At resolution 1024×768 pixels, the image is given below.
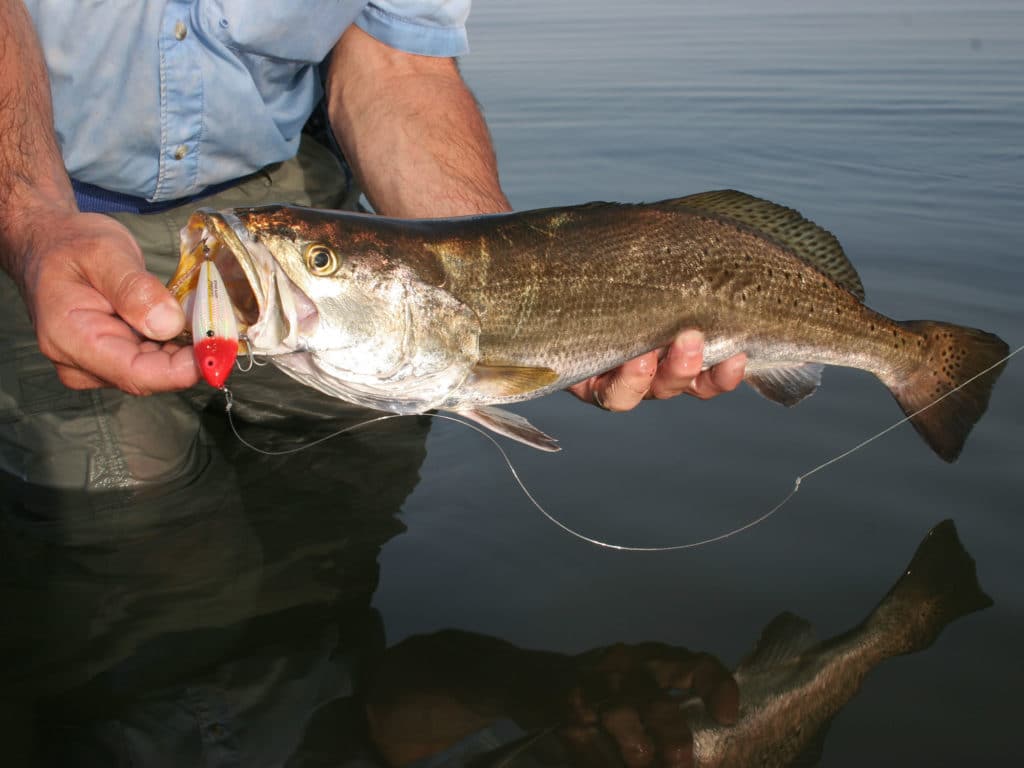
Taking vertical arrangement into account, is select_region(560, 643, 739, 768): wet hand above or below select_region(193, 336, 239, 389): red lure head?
below

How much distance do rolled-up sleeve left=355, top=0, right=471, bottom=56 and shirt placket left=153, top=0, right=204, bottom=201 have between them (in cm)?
75

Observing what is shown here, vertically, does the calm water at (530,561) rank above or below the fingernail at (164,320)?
below

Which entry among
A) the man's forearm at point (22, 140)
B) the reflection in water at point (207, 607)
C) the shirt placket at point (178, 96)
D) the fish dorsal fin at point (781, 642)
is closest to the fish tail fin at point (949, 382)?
the fish dorsal fin at point (781, 642)

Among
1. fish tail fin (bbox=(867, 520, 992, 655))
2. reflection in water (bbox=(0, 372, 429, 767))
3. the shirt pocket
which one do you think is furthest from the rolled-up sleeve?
fish tail fin (bbox=(867, 520, 992, 655))

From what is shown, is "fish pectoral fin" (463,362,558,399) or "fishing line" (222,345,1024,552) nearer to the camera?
"fish pectoral fin" (463,362,558,399)

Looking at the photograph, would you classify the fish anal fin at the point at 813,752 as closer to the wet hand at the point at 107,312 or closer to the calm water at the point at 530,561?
the calm water at the point at 530,561

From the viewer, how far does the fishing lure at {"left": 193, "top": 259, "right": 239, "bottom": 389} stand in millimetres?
2463

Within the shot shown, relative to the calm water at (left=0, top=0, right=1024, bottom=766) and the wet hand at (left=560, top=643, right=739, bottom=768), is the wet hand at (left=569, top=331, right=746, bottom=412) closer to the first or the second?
the calm water at (left=0, top=0, right=1024, bottom=766)

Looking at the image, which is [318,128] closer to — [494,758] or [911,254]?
[494,758]

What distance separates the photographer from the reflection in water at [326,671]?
9.01ft

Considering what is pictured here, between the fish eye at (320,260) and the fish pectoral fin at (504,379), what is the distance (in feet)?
1.77

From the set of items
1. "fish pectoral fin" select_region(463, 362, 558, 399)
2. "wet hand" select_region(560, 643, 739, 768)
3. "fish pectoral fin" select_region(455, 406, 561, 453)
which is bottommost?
"wet hand" select_region(560, 643, 739, 768)

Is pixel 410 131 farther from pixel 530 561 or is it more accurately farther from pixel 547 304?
pixel 530 561

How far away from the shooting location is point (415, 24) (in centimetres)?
424
